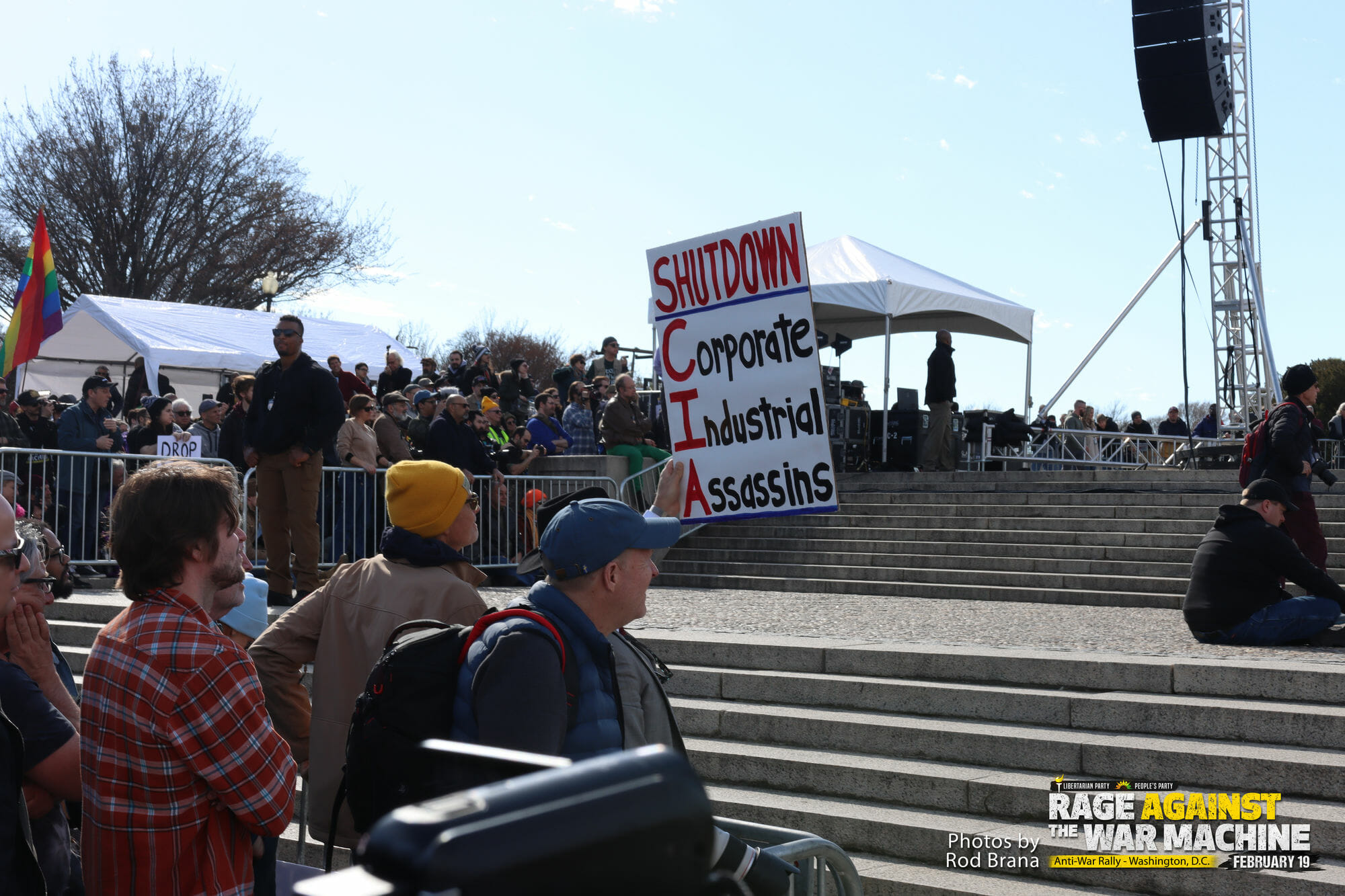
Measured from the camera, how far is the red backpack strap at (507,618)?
2521 mm

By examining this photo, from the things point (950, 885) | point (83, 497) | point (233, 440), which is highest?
point (233, 440)

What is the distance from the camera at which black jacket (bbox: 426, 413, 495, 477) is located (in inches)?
486

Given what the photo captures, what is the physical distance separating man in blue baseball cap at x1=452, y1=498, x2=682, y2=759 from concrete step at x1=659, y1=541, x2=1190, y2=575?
10200 millimetres

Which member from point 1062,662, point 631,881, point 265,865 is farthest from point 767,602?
point 631,881

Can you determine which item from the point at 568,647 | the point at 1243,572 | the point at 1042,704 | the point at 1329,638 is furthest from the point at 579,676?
the point at 1329,638

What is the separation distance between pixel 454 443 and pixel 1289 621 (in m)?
7.59

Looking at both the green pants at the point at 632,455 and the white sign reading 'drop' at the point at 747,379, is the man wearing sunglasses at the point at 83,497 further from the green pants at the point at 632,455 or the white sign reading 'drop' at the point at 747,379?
the white sign reading 'drop' at the point at 747,379

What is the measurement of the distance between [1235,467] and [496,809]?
19.5 m

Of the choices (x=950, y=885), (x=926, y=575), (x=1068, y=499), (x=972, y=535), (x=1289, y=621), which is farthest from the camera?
(x=1068, y=499)

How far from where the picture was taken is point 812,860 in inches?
126

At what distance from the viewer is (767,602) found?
11703 millimetres

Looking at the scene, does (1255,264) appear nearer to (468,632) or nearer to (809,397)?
(809,397)

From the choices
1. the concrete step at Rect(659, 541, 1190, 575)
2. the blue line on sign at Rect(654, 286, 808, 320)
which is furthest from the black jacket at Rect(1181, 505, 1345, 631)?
the concrete step at Rect(659, 541, 1190, 575)

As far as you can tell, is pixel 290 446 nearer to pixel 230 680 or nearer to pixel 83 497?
pixel 83 497
